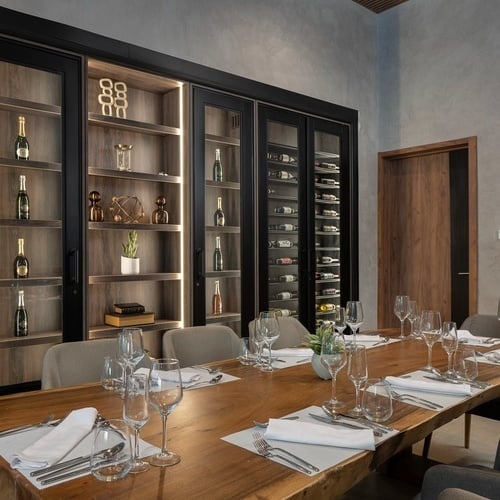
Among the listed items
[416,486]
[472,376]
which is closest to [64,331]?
[416,486]

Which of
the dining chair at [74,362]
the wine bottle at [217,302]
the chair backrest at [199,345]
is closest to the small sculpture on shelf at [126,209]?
the wine bottle at [217,302]

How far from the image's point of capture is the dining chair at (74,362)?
1.91 m

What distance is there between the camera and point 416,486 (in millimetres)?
2523

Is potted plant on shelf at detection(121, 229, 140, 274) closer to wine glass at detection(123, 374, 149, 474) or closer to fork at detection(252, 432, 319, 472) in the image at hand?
fork at detection(252, 432, 319, 472)

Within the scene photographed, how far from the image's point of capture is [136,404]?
104cm

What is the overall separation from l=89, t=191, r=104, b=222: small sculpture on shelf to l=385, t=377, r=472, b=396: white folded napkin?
2.33 metres

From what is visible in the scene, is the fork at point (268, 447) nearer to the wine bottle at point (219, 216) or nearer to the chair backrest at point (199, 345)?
the chair backrest at point (199, 345)

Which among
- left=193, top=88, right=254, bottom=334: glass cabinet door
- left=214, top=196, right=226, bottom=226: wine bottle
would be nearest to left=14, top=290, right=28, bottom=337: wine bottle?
left=193, top=88, right=254, bottom=334: glass cabinet door

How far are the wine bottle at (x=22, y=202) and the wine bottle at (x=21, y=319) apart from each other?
440mm

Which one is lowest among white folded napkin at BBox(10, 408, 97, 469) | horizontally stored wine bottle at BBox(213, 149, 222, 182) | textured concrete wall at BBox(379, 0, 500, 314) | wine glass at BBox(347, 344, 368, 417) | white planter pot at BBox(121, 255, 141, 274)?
white folded napkin at BBox(10, 408, 97, 469)

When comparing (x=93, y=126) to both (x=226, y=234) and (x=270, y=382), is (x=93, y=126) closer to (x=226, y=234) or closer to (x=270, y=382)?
(x=226, y=234)

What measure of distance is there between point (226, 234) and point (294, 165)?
90 centimetres

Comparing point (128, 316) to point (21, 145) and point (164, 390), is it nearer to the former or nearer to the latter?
point (21, 145)

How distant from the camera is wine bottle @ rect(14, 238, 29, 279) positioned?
3.05 meters
